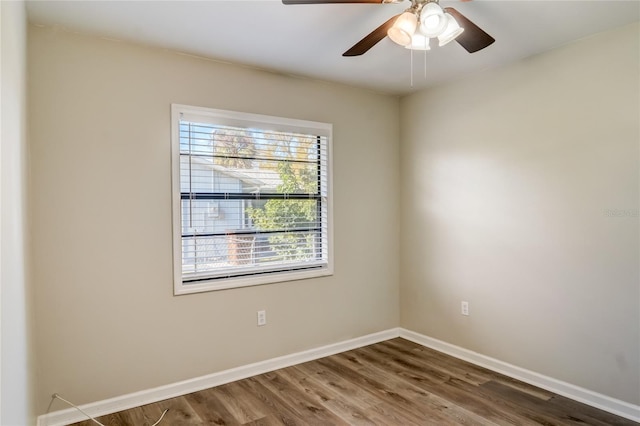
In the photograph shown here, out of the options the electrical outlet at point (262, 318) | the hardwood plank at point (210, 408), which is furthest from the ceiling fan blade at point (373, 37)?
the hardwood plank at point (210, 408)

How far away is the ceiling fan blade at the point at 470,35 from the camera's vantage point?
1.86 m

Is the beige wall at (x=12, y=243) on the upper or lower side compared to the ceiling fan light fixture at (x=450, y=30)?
lower

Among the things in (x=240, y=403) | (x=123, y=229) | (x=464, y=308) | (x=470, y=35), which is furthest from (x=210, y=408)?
(x=470, y=35)

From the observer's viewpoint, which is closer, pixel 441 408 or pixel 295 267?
pixel 441 408

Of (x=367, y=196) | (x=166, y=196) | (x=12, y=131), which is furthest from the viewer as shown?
(x=367, y=196)

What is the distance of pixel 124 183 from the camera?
2.58m

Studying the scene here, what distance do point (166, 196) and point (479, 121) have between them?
2509 mm

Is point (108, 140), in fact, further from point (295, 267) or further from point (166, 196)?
point (295, 267)

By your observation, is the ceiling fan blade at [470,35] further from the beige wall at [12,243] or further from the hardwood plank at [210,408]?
the hardwood plank at [210,408]

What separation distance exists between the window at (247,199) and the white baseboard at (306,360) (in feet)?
2.17

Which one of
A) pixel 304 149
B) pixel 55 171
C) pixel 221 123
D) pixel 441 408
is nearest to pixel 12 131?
pixel 55 171

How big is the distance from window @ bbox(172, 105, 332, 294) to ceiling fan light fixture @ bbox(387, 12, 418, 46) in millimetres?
1422

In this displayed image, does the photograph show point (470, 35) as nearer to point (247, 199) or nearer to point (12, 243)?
point (247, 199)

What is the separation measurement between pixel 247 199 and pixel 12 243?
1.73 meters
